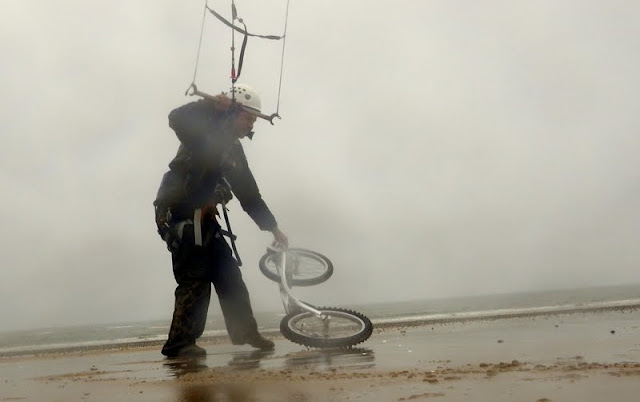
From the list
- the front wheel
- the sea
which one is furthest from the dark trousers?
the sea

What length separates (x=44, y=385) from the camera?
6242 millimetres

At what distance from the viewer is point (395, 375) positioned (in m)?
4.77

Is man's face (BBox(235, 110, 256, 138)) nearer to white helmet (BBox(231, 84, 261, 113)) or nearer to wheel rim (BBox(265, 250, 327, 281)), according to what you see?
white helmet (BBox(231, 84, 261, 113))

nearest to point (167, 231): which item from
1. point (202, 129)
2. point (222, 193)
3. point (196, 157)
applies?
point (222, 193)

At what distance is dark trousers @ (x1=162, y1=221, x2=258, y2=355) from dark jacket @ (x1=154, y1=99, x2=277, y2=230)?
0.34m

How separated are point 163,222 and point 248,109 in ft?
5.37

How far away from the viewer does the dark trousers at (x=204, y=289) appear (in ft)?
25.1

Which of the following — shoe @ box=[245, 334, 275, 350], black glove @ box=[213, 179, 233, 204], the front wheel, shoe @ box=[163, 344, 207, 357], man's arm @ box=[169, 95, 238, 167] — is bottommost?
shoe @ box=[163, 344, 207, 357]

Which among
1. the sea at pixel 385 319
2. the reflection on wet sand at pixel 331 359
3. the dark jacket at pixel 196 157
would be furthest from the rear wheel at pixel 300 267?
the sea at pixel 385 319

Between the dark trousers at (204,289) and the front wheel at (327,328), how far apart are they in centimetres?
61

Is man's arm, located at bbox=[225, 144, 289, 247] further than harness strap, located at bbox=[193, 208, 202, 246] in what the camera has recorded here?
Yes

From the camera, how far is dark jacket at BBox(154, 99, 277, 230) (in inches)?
304

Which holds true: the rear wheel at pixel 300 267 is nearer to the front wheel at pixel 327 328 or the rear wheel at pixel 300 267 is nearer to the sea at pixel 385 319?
the front wheel at pixel 327 328

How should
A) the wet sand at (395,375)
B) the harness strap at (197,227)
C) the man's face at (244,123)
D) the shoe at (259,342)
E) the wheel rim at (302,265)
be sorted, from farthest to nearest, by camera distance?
the wheel rim at (302,265), the shoe at (259,342), the man's face at (244,123), the harness strap at (197,227), the wet sand at (395,375)
